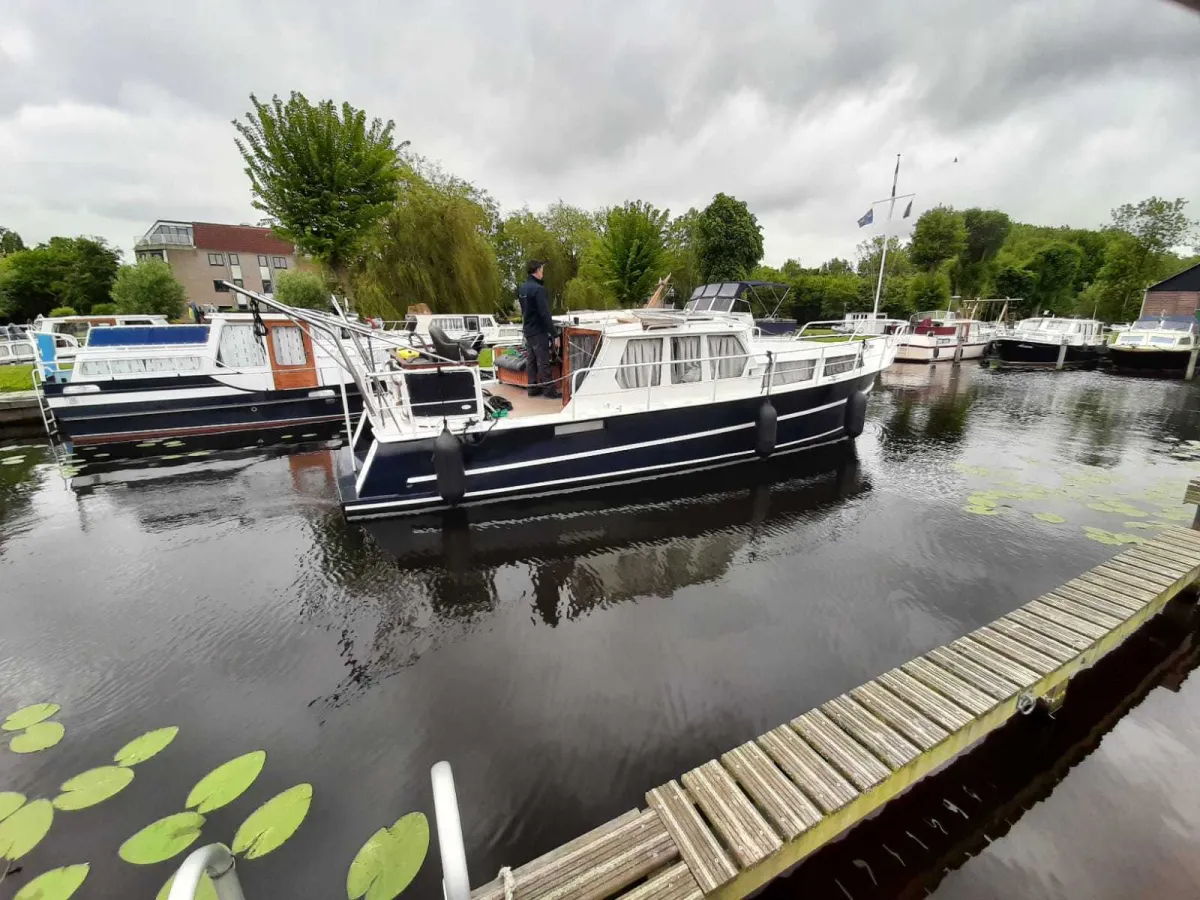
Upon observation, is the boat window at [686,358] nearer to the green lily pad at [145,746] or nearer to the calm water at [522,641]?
the calm water at [522,641]

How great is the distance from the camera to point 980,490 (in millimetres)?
8023

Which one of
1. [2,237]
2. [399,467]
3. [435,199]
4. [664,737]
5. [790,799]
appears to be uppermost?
[2,237]

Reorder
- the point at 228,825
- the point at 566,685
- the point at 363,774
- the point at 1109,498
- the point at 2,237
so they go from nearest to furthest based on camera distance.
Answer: the point at 228,825 < the point at 363,774 < the point at 566,685 < the point at 1109,498 < the point at 2,237

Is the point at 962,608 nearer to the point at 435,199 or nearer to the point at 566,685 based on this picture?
the point at 566,685

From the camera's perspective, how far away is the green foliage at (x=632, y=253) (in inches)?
950

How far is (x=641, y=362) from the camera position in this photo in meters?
7.75

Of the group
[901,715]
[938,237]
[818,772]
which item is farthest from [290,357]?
[938,237]

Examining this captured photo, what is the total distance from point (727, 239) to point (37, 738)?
106 feet

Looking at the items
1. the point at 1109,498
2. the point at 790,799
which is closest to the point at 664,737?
the point at 790,799

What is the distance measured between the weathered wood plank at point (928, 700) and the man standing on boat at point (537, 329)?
570cm

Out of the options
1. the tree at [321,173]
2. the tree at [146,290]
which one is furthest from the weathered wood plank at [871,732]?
the tree at [146,290]

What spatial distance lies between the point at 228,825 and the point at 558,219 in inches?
1477

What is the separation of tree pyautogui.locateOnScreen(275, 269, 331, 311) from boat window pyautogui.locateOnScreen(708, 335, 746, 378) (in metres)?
26.7

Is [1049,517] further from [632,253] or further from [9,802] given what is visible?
[632,253]
